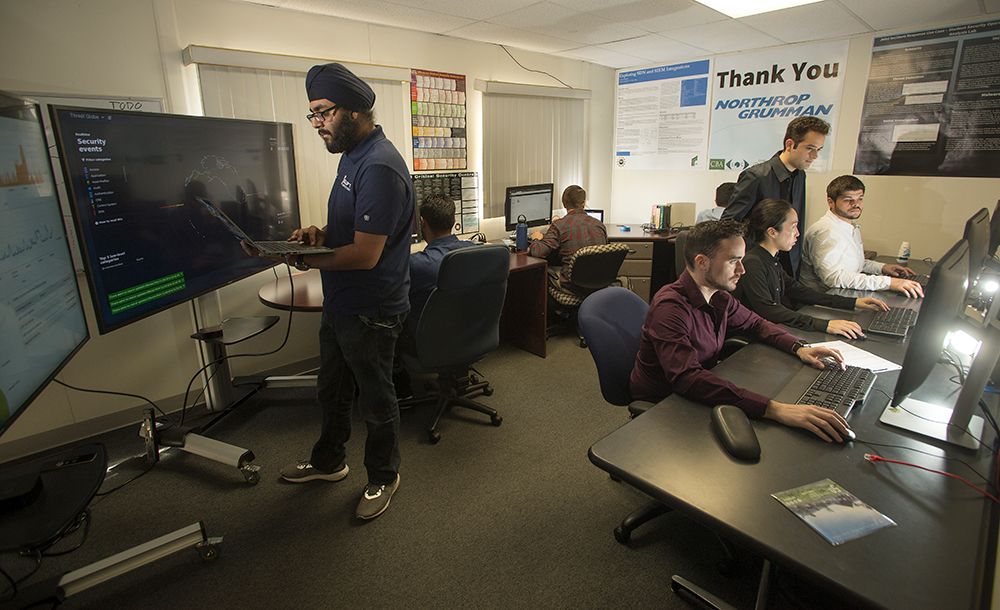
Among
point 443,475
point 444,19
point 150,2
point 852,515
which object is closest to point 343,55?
point 444,19

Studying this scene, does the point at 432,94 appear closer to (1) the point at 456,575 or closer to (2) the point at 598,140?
(2) the point at 598,140

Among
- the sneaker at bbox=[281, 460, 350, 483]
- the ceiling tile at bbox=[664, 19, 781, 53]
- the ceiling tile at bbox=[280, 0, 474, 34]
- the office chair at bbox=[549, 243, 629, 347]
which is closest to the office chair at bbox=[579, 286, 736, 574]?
the sneaker at bbox=[281, 460, 350, 483]

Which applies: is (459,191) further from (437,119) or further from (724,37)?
(724,37)

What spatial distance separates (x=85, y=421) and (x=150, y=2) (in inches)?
84.2

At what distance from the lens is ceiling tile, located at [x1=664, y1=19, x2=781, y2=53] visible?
3.48 metres

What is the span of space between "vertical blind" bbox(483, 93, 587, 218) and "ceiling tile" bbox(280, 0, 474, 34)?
31.6 inches

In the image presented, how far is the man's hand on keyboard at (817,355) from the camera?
1.66 meters

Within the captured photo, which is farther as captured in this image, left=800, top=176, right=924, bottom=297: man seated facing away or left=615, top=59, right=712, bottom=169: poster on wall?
left=615, top=59, right=712, bottom=169: poster on wall

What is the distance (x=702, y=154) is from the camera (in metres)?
4.61

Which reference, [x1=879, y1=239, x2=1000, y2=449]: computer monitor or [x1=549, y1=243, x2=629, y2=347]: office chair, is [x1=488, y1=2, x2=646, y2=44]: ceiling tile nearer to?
[x1=549, y1=243, x2=629, y2=347]: office chair

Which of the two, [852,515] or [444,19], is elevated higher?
[444,19]

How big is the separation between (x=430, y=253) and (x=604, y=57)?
125 inches

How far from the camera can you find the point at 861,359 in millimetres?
1744

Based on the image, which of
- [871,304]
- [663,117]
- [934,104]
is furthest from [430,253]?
[934,104]
